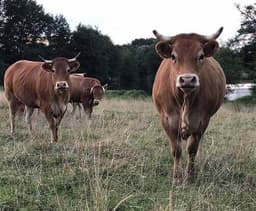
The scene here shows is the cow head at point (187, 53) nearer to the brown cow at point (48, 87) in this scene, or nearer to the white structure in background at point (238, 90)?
the brown cow at point (48, 87)

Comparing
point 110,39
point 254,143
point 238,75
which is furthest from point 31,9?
point 254,143

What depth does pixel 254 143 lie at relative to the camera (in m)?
7.98

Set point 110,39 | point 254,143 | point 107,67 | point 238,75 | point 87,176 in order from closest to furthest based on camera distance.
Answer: point 87,176 → point 254,143 → point 238,75 → point 107,67 → point 110,39

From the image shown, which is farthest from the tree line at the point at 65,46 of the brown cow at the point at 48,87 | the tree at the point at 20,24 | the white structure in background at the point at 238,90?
the brown cow at the point at 48,87

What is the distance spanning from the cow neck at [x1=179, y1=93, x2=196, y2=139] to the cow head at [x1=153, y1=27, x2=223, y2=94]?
0.71 feet

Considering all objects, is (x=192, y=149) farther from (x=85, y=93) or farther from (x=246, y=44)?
(x=246, y=44)

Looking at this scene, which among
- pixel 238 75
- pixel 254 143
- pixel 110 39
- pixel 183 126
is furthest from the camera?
pixel 110 39

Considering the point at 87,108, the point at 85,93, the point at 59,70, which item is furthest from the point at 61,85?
the point at 85,93

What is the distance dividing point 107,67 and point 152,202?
55.2 meters

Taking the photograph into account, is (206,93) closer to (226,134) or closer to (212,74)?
(212,74)

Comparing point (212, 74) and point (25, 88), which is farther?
point (25, 88)

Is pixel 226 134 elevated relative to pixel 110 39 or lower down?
lower down

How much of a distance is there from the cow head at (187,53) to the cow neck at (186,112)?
0.22 m

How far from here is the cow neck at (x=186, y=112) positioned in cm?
575
